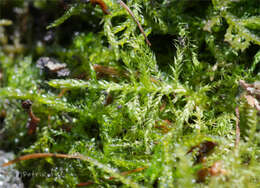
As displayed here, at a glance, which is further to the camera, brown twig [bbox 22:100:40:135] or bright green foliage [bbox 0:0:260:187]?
brown twig [bbox 22:100:40:135]

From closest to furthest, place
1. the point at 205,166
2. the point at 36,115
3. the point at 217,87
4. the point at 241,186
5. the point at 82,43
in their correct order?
the point at 241,186 < the point at 205,166 < the point at 217,87 < the point at 36,115 < the point at 82,43

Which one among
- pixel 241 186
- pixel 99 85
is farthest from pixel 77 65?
pixel 241 186

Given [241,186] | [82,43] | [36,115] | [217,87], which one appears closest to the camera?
[241,186]

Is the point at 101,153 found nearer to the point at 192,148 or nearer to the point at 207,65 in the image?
the point at 192,148

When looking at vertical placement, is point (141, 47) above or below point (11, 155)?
above

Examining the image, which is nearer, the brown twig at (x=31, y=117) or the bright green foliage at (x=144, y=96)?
the bright green foliage at (x=144, y=96)

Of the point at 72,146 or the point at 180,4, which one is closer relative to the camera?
the point at 72,146

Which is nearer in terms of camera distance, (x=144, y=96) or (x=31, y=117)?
(x=144, y=96)

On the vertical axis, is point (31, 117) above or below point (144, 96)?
below
